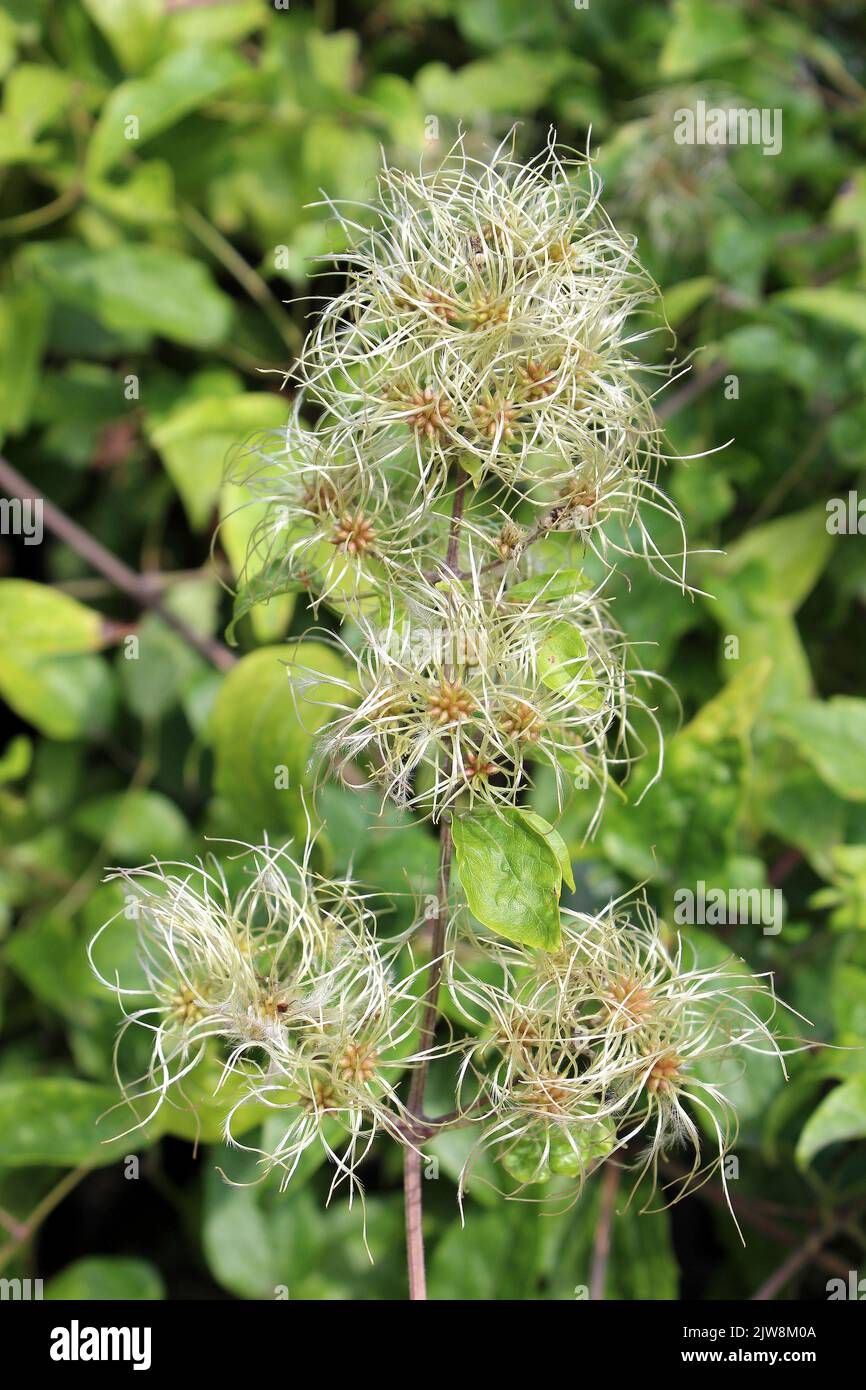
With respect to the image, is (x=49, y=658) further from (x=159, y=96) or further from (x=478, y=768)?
(x=478, y=768)

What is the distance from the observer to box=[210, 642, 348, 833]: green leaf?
87 centimetres

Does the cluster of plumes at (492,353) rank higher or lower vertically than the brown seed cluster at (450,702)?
higher

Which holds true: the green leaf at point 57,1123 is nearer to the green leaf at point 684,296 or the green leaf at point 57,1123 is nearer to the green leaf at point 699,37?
the green leaf at point 684,296

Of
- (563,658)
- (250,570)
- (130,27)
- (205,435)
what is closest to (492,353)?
(563,658)

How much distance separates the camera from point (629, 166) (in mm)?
1271

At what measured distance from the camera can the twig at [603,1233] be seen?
916 millimetres

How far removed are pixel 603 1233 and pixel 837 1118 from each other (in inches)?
9.9

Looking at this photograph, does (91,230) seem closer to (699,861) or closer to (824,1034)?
(699,861)

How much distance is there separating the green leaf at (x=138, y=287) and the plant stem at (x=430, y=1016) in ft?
2.44

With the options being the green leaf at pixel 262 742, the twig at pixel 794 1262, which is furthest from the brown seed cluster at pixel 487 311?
the twig at pixel 794 1262

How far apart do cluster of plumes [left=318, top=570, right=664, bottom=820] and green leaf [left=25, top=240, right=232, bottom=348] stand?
0.79 m

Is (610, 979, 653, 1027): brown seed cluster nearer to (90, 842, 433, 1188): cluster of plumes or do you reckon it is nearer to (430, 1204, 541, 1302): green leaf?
(90, 842, 433, 1188): cluster of plumes

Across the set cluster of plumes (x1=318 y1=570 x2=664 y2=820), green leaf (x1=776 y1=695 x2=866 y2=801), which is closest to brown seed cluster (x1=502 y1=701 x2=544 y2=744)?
cluster of plumes (x1=318 y1=570 x2=664 y2=820)
